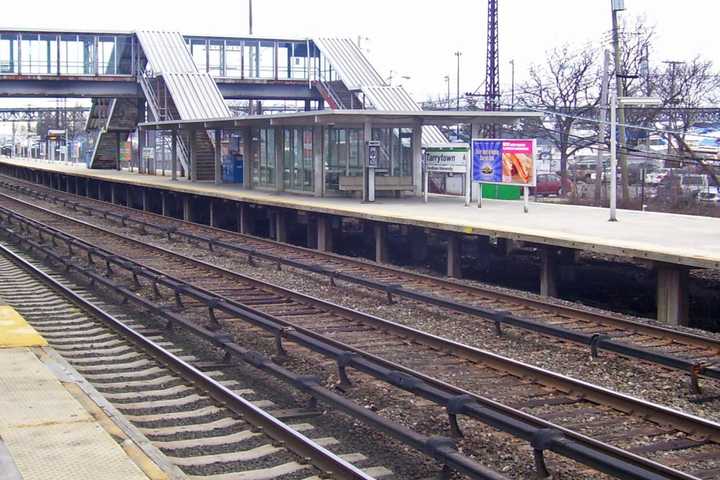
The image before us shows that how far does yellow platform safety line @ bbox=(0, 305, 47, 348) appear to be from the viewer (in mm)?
9375

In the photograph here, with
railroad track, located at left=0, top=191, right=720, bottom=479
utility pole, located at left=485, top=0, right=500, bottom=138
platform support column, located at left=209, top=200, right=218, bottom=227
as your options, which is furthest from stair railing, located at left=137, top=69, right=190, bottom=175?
railroad track, located at left=0, top=191, right=720, bottom=479

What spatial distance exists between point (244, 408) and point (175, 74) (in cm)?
3824

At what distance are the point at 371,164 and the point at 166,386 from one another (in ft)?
47.5

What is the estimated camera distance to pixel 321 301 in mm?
12680

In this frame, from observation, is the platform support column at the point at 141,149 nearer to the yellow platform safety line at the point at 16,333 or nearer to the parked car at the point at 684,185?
the parked car at the point at 684,185

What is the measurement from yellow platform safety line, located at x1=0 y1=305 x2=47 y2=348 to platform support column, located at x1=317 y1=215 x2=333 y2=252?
11.2m

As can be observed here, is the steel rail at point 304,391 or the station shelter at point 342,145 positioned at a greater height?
the station shelter at point 342,145

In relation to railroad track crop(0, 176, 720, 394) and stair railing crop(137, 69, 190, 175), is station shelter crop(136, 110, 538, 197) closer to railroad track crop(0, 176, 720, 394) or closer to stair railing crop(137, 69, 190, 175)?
railroad track crop(0, 176, 720, 394)

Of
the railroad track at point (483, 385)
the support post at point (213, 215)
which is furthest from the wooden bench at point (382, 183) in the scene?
the railroad track at point (483, 385)

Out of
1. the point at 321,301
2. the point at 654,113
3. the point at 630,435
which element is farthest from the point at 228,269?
the point at 654,113

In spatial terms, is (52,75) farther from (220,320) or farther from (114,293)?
(220,320)

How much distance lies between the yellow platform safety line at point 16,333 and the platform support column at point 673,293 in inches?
326

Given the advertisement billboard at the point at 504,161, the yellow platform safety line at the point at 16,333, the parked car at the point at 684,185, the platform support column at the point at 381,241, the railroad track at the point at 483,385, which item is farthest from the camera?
the parked car at the point at 684,185

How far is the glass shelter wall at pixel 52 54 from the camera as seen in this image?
44.9 metres
